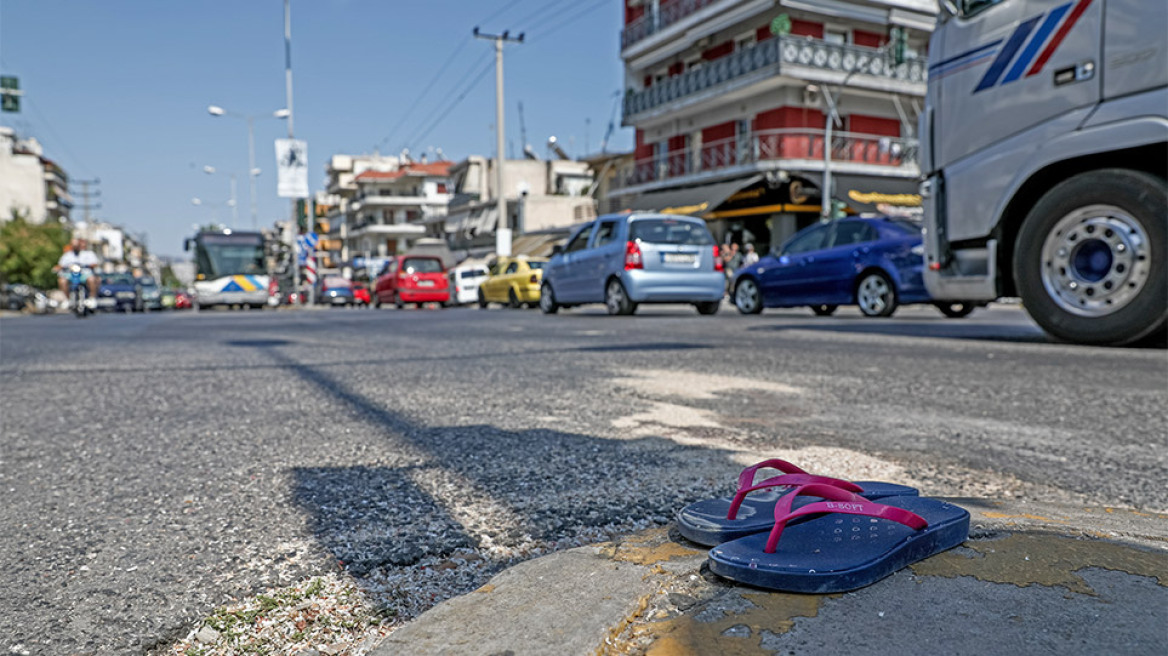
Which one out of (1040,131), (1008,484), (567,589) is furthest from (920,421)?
(1040,131)

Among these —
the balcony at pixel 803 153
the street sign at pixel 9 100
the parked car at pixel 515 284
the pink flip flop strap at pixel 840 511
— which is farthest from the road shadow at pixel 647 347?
the street sign at pixel 9 100

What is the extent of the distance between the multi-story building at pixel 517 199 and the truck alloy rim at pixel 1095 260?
42.1 m

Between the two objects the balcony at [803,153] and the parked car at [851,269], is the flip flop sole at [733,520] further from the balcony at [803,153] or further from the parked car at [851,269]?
the balcony at [803,153]

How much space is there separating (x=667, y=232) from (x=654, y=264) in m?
0.61

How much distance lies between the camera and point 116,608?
133cm

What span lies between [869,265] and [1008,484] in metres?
9.69

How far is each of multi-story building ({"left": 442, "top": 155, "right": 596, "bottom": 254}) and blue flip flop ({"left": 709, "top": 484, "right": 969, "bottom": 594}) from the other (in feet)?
152

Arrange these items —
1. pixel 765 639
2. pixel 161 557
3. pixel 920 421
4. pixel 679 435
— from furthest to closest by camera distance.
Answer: pixel 920 421, pixel 679 435, pixel 161 557, pixel 765 639

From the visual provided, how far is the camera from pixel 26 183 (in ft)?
252

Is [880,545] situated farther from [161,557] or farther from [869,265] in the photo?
[869,265]

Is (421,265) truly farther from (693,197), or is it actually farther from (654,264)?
(654,264)

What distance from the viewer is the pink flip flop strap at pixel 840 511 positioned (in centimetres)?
128

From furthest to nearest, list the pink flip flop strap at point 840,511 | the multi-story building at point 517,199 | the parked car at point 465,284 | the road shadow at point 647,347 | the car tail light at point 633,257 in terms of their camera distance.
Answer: the multi-story building at point 517,199 < the parked car at point 465,284 < the car tail light at point 633,257 < the road shadow at point 647,347 < the pink flip flop strap at point 840,511

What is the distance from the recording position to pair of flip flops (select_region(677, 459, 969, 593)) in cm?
120
